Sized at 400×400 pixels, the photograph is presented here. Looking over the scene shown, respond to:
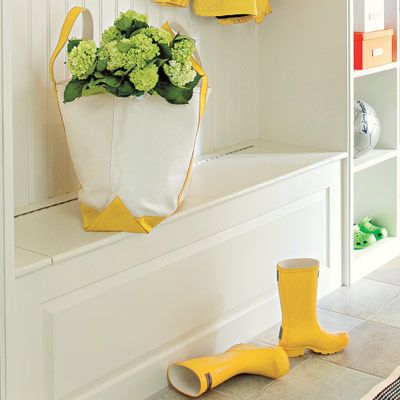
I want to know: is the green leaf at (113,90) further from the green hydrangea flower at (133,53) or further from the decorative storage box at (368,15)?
the decorative storage box at (368,15)

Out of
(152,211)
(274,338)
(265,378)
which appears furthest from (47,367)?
(274,338)

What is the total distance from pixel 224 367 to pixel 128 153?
0.66 meters

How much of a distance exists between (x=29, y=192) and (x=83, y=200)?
237mm

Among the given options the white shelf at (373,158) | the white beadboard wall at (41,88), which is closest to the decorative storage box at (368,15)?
the white shelf at (373,158)

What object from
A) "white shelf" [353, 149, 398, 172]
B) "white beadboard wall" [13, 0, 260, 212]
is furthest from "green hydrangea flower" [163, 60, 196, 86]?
"white shelf" [353, 149, 398, 172]

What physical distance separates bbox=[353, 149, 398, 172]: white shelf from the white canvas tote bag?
114 cm

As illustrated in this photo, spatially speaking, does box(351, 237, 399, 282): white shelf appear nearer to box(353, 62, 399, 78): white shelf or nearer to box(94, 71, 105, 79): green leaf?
box(353, 62, 399, 78): white shelf

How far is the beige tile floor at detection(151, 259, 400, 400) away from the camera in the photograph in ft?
7.89

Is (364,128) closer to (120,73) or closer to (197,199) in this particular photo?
(197,199)

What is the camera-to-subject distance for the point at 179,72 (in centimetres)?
221

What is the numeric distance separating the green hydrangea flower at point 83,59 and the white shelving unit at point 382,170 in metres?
1.42

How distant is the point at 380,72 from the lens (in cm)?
348

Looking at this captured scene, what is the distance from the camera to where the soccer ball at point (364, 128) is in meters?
3.31

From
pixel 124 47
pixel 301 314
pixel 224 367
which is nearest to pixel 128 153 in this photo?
pixel 124 47
